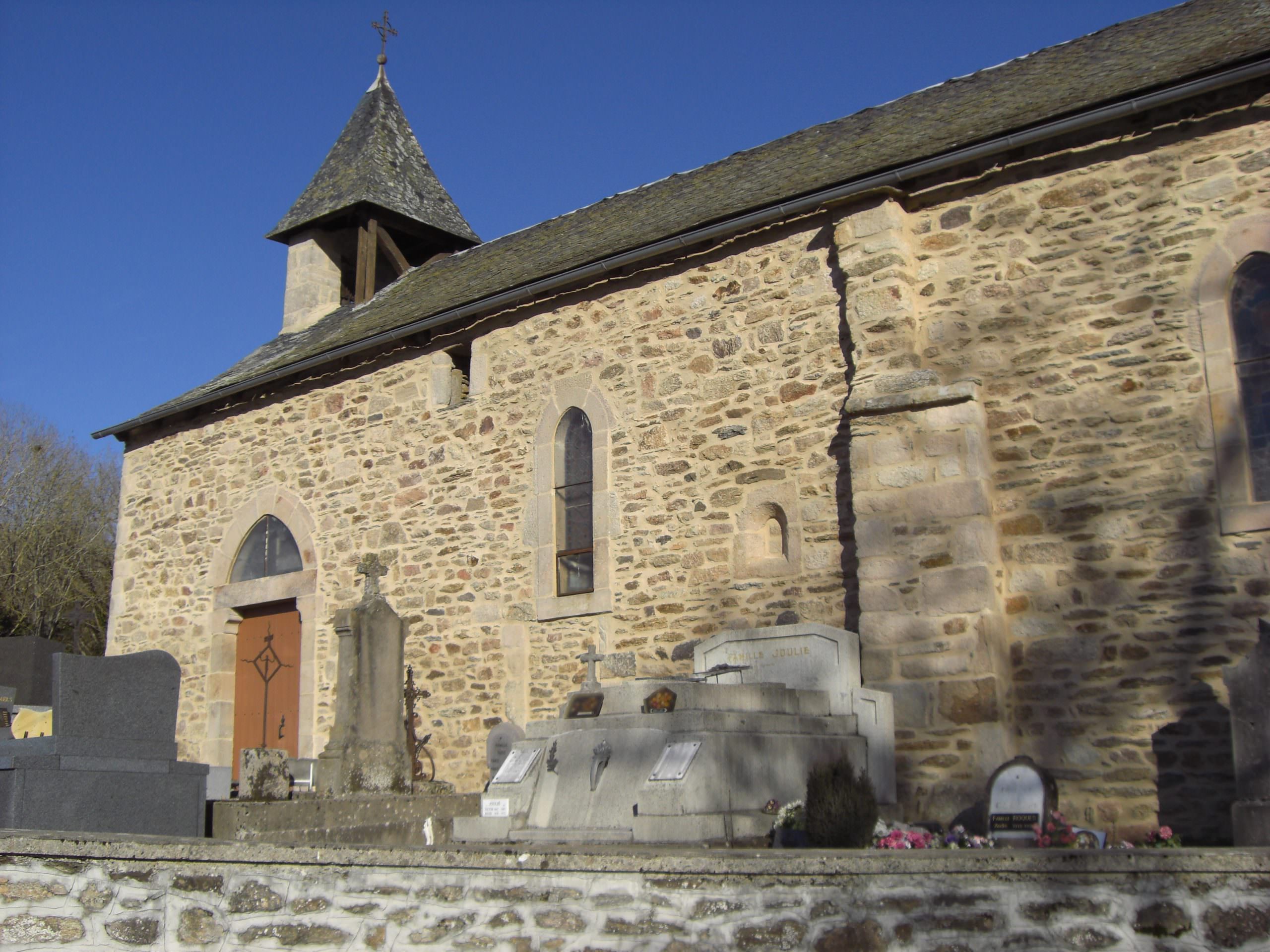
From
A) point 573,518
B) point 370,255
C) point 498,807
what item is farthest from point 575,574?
point 370,255

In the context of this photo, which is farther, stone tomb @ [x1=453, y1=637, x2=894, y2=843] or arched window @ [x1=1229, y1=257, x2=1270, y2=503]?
arched window @ [x1=1229, y1=257, x2=1270, y2=503]

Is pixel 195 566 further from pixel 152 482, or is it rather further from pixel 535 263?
pixel 535 263

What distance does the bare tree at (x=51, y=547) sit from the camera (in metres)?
24.0

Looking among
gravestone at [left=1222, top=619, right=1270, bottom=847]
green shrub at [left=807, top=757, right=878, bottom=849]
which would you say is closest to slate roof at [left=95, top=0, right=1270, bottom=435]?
gravestone at [left=1222, top=619, right=1270, bottom=847]

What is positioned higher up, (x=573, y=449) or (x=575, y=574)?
(x=573, y=449)

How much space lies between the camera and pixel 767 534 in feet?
32.6

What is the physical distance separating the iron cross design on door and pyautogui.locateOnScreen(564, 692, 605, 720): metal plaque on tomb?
6296mm

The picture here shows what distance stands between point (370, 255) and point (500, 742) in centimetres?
825

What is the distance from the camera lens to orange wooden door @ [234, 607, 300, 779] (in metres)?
13.3

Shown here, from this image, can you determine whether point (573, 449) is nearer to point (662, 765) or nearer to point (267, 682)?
point (267, 682)

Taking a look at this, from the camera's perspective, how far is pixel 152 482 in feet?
50.8

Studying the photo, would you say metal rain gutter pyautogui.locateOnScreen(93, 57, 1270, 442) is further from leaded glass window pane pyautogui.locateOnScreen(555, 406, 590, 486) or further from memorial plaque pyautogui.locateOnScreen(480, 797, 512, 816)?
memorial plaque pyautogui.locateOnScreen(480, 797, 512, 816)

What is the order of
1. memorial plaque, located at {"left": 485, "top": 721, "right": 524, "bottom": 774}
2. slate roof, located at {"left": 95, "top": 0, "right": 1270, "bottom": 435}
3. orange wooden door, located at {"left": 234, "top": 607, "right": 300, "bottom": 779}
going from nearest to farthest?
slate roof, located at {"left": 95, "top": 0, "right": 1270, "bottom": 435} < memorial plaque, located at {"left": 485, "top": 721, "right": 524, "bottom": 774} < orange wooden door, located at {"left": 234, "top": 607, "right": 300, "bottom": 779}

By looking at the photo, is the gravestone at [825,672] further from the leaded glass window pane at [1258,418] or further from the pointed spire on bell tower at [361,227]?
the pointed spire on bell tower at [361,227]
